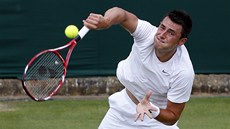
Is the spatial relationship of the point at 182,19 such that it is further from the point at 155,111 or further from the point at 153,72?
the point at 155,111

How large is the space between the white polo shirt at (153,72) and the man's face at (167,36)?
0.13 metres

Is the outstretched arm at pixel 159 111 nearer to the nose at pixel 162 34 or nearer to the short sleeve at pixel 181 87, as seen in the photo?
the short sleeve at pixel 181 87

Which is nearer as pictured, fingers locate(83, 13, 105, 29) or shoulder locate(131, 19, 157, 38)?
fingers locate(83, 13, 105, 29)

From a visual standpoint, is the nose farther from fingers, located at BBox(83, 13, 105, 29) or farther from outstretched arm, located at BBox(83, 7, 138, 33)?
fingers, located at BBox(83, 13, 105, 29)

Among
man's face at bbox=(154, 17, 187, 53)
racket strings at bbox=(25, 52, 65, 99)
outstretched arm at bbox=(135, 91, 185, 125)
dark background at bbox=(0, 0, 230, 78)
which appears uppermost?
man's face at bbox=(154, 17, 187, 53)

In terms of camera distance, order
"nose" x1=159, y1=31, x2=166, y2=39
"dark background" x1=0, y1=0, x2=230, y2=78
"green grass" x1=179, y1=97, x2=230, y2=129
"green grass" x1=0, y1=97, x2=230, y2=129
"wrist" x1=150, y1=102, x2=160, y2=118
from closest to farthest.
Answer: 1. "wrist" x1=150, y1=102, x2=160, y2=118
2. "nose" x1=159, y1=31, x2=166, y2=39
3. "green grass" x1=0, y1=97, x2=230, y2=129
4. "green grass" x1=179, y1=97, x2=230, y2=129
5. "dark background" x1=0, y1=0, x2=230, y2=78

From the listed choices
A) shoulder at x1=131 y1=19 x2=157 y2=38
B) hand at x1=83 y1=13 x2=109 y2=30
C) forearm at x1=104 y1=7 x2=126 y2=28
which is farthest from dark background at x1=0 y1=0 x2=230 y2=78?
hand at x1=83 y1=13 x2=109 y2=30

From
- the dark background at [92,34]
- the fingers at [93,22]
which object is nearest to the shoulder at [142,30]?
the fingers at [93,22]

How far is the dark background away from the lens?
1127 cm

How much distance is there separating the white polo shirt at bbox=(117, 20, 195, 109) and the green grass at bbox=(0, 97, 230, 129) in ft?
10.5

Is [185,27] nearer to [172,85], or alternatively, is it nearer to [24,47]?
[172,85]

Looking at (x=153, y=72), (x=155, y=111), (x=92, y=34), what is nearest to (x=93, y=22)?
(x=155, y=111)

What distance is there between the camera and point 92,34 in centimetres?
1148

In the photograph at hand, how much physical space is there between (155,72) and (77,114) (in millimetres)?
4201
